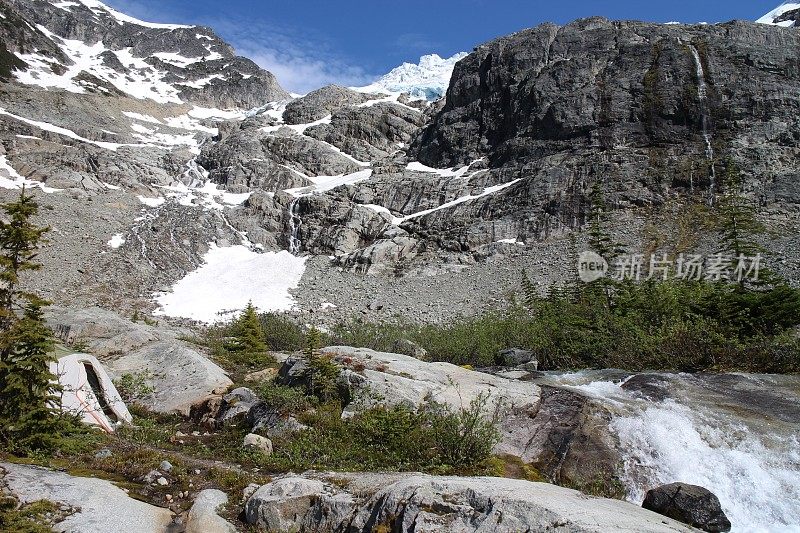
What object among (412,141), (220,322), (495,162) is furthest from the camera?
(412,141)

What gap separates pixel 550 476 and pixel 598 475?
91cm

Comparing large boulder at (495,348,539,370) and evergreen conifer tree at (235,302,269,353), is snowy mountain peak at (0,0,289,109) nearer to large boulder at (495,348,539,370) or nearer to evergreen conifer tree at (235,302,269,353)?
evergreen conifer tree at (235,302,269,353)

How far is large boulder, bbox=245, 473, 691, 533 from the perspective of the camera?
5.14 m

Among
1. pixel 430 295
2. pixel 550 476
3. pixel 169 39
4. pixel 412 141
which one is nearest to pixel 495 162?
pixel 412 141

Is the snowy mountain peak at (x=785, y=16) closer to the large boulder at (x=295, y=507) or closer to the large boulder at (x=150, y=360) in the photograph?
the large boulder at (x=150, y=360)

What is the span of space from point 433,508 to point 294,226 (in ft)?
216

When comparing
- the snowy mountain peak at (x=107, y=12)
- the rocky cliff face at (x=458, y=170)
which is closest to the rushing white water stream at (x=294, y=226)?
the rocky cliff face at (x=458, y=170)

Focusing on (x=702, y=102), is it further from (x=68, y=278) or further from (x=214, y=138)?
(x=214, y=138)

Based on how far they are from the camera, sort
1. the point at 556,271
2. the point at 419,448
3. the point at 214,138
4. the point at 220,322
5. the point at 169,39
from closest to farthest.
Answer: the point at 419,448 < the point at 220,322 < the point at 556,271 < the point at 214,138 < the point at 169,39

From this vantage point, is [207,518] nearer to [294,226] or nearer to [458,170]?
[294,226]

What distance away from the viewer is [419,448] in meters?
9.01

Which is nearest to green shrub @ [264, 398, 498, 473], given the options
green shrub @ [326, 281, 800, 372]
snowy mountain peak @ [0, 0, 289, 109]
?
green shrub @ [326, 281, 800, 372]

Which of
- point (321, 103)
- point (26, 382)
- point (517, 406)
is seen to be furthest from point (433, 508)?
point (321, 103)

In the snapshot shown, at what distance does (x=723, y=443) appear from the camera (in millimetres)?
10141
